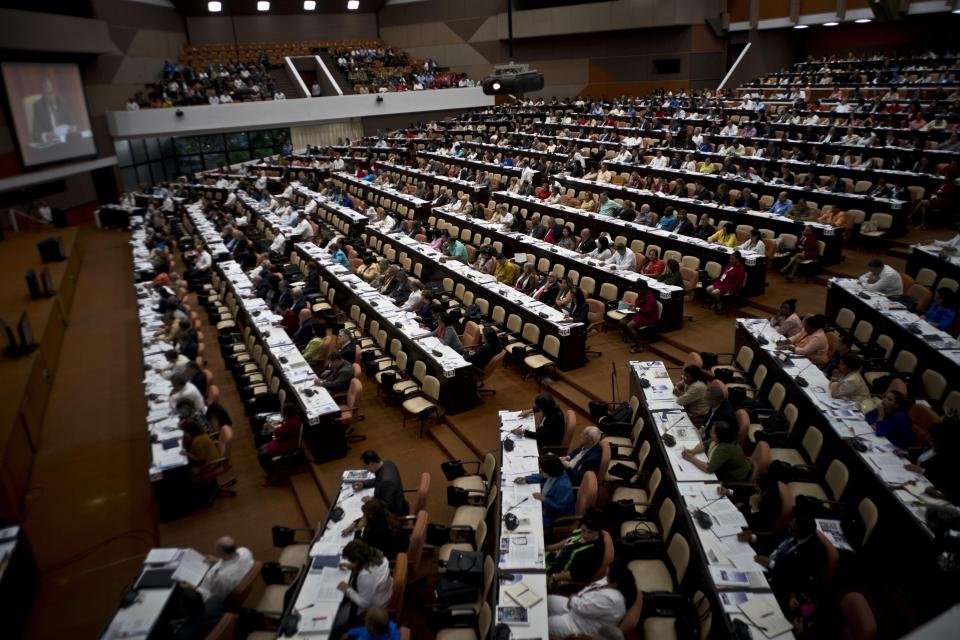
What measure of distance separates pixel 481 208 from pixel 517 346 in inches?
303

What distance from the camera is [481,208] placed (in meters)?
16.5

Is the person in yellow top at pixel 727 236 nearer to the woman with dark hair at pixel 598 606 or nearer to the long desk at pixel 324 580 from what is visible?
the woman with dark hair at pixel 598 606

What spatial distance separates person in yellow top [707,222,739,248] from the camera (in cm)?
1178

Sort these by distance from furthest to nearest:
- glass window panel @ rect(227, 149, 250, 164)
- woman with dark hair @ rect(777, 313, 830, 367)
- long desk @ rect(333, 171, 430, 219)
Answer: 1. glass window panel @ rect(227, 149, 250, 164)
2. long desk @ rect(333, 171, 430, 219)
3. woman with dark hair @ rect(777, 313, 830, 367)

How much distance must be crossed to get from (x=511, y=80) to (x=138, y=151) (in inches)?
986

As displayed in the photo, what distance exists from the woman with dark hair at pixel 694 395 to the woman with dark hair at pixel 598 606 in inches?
115

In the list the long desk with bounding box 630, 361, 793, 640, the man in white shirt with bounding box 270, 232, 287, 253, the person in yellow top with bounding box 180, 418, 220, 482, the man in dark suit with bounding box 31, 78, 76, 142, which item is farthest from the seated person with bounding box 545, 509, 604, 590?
the man in dark suit with bounding box 31, 78, 76, 142

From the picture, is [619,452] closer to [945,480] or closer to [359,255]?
[945,480]

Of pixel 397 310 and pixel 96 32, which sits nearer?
pixel 397 310

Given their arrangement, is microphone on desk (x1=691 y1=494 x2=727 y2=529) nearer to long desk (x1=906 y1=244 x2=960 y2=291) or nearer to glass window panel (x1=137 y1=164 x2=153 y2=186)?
long desk (x1=906 y1=244 x2=960 y2=291)

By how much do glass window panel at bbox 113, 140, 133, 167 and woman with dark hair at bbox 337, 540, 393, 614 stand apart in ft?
95.0

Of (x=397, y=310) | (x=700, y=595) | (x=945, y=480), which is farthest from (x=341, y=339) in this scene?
(x=945, y=480)

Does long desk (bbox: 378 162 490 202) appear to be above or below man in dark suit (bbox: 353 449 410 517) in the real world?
above

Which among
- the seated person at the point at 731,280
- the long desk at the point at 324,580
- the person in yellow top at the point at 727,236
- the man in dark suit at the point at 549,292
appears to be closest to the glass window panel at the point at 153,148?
the man in dark suit at the point at 549,292
